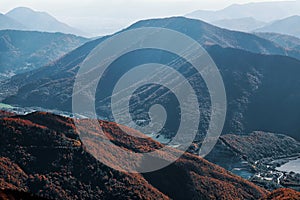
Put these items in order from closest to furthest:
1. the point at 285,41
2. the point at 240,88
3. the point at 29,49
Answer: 1. the point at 240,88
2. the point at 285,41
3. the point at 29,49

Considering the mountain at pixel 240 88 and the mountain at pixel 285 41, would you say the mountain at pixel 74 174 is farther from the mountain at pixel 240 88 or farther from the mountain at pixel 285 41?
the mountain at pixel 285 41

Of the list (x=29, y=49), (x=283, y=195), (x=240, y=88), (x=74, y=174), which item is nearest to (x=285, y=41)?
(x=240, y=88)

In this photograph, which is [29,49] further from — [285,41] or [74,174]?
[74,174]

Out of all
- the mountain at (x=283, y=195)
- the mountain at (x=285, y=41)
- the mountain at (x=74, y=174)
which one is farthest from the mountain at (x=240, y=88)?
the mountain at (x=283, y=195)

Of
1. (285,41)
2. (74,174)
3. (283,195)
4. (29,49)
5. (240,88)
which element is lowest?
(29,49)

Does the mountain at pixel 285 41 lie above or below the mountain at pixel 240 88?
above

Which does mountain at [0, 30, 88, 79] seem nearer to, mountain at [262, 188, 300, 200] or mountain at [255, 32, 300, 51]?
mountain at [255, 32, 300, 51]

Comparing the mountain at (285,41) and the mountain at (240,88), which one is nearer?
the mountain at (240,88)
